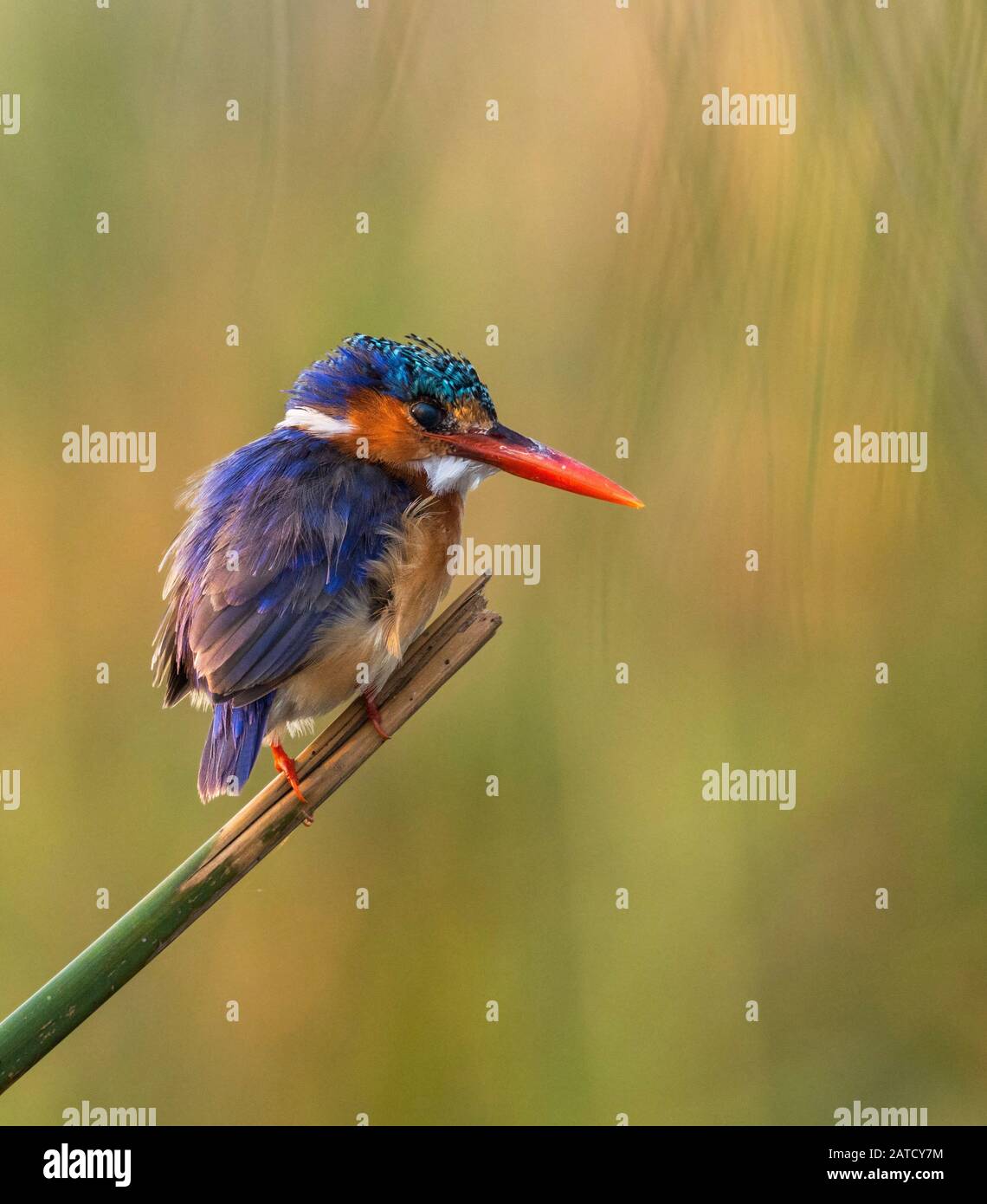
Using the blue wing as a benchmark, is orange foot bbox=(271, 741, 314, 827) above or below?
below

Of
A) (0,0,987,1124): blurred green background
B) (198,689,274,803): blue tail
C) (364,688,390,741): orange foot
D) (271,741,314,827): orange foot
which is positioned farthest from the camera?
(0,0,987,1124): blurred green background

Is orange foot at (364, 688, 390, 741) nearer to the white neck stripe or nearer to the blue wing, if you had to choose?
the blue wing

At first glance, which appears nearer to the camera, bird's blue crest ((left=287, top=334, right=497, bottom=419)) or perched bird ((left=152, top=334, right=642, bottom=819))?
perched bird ((left=152, top=334, right=642, bottom=819))

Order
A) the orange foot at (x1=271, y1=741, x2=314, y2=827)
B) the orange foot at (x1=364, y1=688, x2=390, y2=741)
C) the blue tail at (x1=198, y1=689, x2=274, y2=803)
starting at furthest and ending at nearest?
1. the blue tail at (x1=198, y1=689, x2=274, y2=803)
2. the orange foot at (x1=364, y1=688, x2=390, y2=741)
3. the orange foot at (x1=271, y1=741, x2=314, y2=827)

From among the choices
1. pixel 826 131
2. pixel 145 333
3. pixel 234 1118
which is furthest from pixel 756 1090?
pixel 145 333

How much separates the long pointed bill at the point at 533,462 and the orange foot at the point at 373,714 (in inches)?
20.0

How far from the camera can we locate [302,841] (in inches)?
110

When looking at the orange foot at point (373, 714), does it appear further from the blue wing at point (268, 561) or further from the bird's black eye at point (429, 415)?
the bird's black eye at point (429, 415)

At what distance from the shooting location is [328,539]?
218 centimetres

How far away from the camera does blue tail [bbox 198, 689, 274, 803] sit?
2.03 m

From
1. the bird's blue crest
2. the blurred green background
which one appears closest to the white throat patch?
the bird's blue crest

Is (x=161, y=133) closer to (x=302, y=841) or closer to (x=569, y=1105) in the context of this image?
(x=302, y=841)

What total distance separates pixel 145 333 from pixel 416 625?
104 centimetres

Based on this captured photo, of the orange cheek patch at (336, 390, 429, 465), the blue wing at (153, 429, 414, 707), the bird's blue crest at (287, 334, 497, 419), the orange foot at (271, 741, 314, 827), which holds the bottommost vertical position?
the orange foot at (271, 741, 314, 827)
